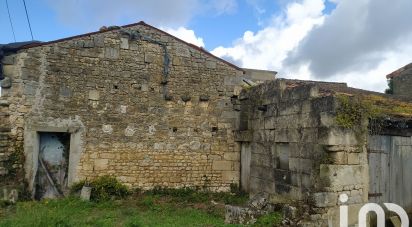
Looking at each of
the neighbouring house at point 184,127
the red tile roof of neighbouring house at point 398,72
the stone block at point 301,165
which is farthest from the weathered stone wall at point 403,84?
the stone block at point 301,165

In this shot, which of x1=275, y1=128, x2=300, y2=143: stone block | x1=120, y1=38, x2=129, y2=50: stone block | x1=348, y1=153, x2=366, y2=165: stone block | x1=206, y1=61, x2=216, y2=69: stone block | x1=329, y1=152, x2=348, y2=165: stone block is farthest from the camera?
x1=206, y1=61, x2=216, y2=69: stone block

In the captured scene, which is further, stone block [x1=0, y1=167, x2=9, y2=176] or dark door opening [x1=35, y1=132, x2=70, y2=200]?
dark door opening [x1=35, y1=132, x2=70, y2=200]

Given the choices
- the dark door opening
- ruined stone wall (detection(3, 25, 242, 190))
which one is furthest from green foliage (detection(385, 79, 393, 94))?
the dark door opening

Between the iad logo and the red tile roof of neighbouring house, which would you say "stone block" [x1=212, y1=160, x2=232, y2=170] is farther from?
the red tile roof of neighbouring house

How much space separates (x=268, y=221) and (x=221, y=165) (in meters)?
3.64

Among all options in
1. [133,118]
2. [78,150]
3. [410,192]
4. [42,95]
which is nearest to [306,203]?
[410,192]

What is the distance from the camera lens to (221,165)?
10.5m

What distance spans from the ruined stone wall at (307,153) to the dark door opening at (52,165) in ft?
16.5

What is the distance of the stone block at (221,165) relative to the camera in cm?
1043

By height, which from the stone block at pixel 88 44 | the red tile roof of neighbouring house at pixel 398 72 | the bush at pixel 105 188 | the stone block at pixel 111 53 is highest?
the red tile roof of neighbouring house at pixel 398 72

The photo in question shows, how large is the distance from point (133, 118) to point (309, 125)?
4713 mm

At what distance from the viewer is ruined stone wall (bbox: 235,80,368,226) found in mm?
6859

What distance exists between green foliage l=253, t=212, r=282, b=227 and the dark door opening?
5089mm

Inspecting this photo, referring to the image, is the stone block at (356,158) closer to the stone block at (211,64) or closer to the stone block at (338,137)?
the stone block at (338,137)
